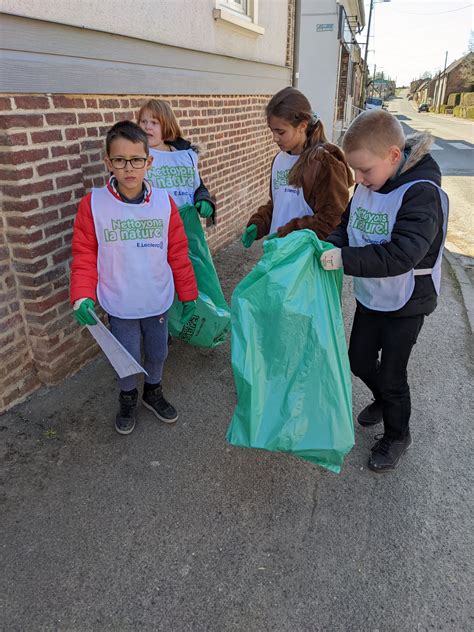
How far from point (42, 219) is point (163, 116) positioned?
0.98 metres

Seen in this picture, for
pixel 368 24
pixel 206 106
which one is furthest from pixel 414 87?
pixel 206 106

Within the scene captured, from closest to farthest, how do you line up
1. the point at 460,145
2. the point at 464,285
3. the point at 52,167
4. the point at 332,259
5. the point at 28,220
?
the point at 332,259, the point at 28,220, the point at 52,167, the point at 464,285, the point at 460,145

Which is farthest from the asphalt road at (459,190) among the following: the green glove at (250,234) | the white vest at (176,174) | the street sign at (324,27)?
the street sign at (324,27)

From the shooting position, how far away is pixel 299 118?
249cm

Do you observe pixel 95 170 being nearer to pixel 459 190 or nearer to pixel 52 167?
pixel 52 167

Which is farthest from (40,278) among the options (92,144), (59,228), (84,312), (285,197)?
(285,197)

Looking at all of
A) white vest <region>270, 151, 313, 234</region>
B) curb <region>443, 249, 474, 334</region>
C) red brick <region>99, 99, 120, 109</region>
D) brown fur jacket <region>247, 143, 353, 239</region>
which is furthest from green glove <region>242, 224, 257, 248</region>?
curb <region>443, 249, 474, 334</region>

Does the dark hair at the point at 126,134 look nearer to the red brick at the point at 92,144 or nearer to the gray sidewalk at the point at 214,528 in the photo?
the red brick at the point at 92,144

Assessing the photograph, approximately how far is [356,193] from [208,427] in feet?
4.99

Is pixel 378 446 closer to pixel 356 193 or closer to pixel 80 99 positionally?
pixel 356 193

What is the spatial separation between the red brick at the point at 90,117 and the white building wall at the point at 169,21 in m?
0.47

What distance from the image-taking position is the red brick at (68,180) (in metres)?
2.75

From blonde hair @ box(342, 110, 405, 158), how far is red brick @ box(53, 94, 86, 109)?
169 centimetres

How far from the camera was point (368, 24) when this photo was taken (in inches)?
1230
